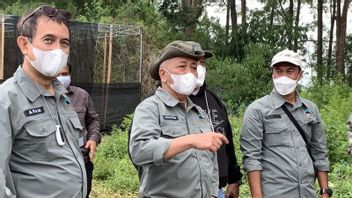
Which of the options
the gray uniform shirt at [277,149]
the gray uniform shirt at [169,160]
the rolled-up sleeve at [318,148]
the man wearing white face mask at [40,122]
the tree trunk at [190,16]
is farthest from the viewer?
the tree trunk at [190,16]

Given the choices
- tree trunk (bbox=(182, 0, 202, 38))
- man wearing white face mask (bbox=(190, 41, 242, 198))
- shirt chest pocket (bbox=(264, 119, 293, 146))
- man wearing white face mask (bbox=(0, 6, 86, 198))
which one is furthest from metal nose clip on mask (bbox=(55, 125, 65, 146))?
tree trunk (bbox=(182, 0, 202, 38))

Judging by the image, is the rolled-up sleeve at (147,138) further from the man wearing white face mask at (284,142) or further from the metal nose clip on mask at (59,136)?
the man wearing white face mask at (284,142)

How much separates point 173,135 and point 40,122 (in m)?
0.74

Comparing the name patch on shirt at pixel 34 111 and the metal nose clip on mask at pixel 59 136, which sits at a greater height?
the name patch on shirt at pixel 34 111

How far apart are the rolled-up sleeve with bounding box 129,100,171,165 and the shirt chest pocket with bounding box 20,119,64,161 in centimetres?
40

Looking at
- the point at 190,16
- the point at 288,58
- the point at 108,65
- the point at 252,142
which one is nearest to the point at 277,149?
the point at 252,142

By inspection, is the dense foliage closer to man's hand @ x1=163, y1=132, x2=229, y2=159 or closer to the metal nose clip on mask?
man's hand @ x1=163, y1=132, x2=229, y2=159

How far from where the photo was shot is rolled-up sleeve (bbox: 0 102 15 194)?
6.85 ft

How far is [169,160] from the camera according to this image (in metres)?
2.58

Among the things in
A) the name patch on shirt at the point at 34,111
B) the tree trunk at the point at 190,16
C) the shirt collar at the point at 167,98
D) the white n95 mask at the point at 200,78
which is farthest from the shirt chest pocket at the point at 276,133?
the tree trunk at the point at 190,16

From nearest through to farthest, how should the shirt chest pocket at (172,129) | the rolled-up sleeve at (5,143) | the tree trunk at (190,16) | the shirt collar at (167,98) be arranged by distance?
the rolled-up sleeve at (5,143)
the shirt chest pocket at (172,129)
the shirt collar at (167,98)
the tree trunk at (190,16)

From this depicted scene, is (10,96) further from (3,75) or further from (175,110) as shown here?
(3,75)

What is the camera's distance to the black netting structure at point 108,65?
11.7m

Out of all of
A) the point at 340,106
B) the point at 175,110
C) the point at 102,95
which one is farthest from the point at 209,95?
the point at 340,106
